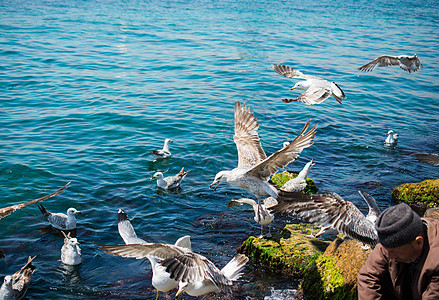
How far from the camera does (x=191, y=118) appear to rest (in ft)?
47.6

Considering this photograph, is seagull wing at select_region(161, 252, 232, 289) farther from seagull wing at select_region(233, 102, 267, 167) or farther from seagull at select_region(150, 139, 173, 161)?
seagull at select_region(150, 139, 173, 161)

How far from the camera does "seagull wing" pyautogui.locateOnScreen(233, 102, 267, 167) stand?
795cm

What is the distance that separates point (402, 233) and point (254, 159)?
5.25m

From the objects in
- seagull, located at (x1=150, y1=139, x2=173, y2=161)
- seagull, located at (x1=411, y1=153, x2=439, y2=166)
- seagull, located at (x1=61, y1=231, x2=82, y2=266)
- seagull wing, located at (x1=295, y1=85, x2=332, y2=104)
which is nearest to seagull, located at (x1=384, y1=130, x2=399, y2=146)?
seagull, located at (x1=411, y1=153, x2=439, y2=166)

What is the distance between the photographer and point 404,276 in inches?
119

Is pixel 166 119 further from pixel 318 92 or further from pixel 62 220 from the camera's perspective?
pixel 62 220

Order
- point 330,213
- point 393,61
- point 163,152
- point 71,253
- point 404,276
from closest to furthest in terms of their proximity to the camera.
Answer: point 404,276 < point 330,213 < point 71,253 < point 163,152 < point 393,61

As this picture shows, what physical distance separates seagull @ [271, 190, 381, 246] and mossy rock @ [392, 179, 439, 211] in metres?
3.72

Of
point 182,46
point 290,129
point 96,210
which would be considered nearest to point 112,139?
point 96,210

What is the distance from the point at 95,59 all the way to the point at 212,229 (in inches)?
589

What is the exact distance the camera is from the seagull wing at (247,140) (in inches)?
313

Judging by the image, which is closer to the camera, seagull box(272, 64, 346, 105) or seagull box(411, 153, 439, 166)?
seagull box(272, 64, 346, 105)

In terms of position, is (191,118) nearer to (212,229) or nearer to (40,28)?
(212,229)

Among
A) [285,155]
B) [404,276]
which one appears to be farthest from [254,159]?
[404,276]
